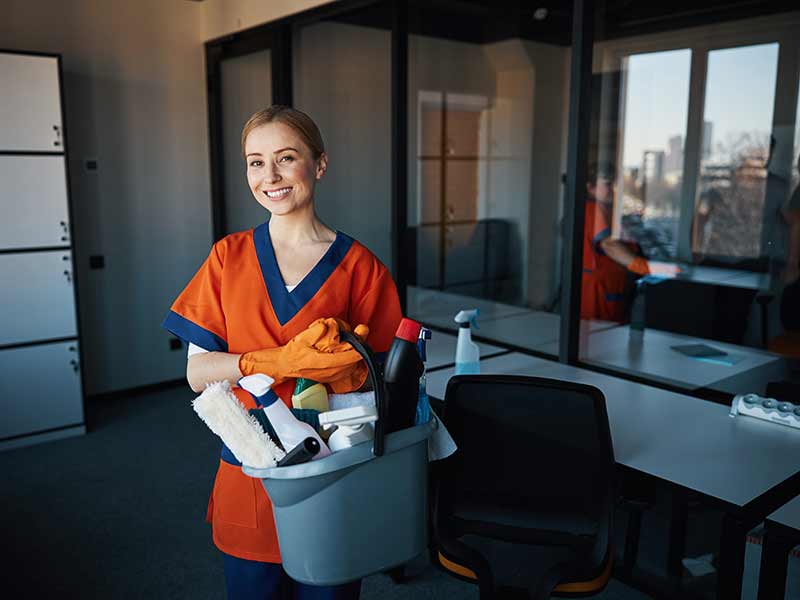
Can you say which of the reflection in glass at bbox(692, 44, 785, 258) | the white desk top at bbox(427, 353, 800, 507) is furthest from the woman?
the reflection in glass at bbox(692, 44, 785, 258)

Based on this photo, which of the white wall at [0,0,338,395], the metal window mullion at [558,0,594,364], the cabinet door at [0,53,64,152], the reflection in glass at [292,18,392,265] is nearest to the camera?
the metal window mullion at [558,0,594,364]

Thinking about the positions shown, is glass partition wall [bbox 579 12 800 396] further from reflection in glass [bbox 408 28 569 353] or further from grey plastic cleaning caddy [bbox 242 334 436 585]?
grey plastic cleaning caddy [bbox 242 334 436 585]

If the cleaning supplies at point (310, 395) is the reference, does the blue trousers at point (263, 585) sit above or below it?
below

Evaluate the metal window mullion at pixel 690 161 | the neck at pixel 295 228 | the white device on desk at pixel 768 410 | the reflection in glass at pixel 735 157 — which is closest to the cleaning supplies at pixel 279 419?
the neck at pixel 295 228

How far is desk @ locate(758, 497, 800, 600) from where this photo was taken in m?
1.49

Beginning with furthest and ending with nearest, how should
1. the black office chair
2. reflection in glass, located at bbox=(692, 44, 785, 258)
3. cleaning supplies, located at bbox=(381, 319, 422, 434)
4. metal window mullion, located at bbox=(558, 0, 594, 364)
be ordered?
reflection in glass, located at bbox=(692, 44, 785, 258) → metal window mullion, located at bbox=(558, 0, 594, 364) → the black office chair → cleaning supplies, located at bbox=(381, 319, 422, 434)

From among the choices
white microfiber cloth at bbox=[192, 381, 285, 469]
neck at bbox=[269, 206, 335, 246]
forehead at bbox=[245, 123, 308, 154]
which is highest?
forehead at bbox=[245, 123, 308, 154]

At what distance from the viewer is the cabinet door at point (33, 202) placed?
3.67 meters

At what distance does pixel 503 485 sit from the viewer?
5.94ft

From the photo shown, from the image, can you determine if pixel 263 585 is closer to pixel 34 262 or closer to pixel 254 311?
pixel 254 311

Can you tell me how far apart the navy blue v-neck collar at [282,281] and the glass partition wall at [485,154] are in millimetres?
2498

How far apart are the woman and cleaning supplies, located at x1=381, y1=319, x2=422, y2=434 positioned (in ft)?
0.43

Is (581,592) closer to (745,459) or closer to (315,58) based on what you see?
(745,459)

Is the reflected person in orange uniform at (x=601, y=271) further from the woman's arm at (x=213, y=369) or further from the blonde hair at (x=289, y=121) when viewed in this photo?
the woman's arm at (x=213, y=369)
